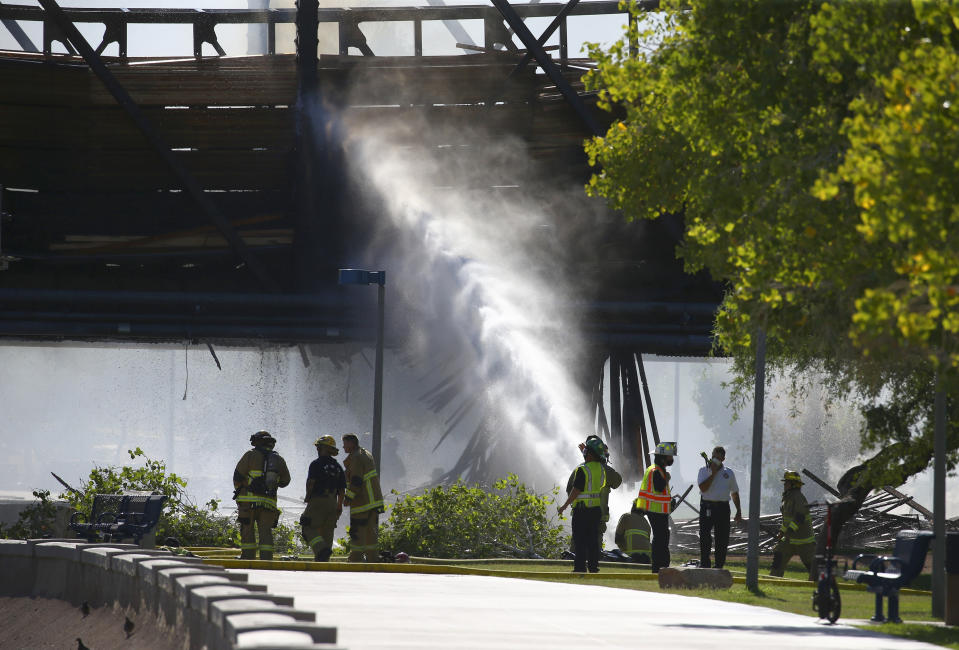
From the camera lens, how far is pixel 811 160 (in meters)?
10.4

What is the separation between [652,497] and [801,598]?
2.71 m

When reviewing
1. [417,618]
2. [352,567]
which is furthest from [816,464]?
[417,618]

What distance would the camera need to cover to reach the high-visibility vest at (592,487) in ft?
52.2

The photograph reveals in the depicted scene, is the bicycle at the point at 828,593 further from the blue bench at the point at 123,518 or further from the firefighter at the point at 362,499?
the blue bench at the point at 123,518

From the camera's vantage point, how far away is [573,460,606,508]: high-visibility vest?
15906mm

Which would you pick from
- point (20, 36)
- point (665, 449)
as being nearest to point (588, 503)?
point (665, 449)

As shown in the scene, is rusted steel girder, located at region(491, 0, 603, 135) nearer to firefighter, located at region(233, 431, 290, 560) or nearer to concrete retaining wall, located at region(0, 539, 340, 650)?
firefighter, located at region(233, 431, 290, 560)

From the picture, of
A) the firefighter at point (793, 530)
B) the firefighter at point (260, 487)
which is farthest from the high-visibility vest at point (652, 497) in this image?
the firefighter at point (260, 487)

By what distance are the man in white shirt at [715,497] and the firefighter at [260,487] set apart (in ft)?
16.2

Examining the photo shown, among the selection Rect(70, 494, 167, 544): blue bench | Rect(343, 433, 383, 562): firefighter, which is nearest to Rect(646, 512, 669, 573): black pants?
Rect(343, 433, 383, 562): firefighter

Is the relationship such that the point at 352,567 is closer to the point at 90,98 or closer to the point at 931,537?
the point at 931,537

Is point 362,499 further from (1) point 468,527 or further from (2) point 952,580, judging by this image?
(2) point 952,580

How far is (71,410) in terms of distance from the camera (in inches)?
6811

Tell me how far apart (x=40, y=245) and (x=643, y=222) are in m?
12.9
